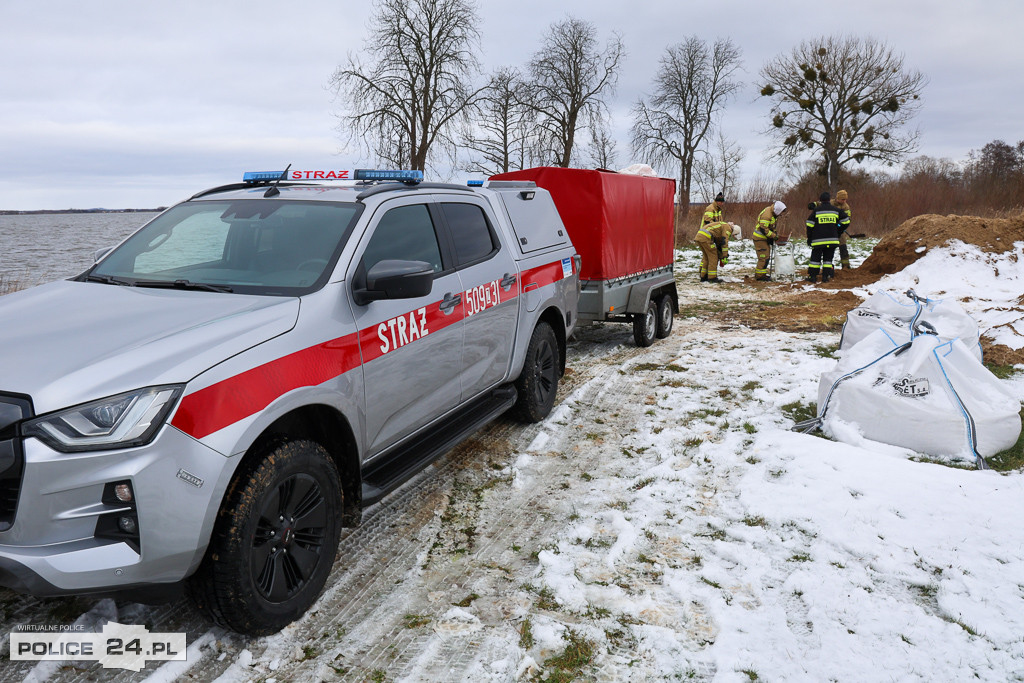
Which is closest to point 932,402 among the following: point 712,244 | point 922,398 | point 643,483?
point 922,398

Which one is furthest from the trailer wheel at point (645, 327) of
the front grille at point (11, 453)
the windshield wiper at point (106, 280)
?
the front grille at point (11, 453)

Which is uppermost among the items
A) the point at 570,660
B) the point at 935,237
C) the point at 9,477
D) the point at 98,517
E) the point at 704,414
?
the point at 935,237

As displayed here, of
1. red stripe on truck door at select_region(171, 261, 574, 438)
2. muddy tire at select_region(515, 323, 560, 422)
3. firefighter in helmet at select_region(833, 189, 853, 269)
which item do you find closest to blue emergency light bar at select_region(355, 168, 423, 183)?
red stripe on truck door at select_region(171, 261, 574, 438)

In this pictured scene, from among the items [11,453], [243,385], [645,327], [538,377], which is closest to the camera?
[11,453]

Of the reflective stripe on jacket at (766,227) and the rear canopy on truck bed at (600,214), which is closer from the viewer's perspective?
the rear canopy on truck bed at (600,214)

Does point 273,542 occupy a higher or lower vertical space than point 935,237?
lower

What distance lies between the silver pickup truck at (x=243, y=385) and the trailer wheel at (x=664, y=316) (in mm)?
5047

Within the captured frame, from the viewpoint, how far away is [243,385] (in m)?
2.56

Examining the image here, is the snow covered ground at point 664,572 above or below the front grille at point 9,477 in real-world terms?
below

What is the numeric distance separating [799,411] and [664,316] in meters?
3.77

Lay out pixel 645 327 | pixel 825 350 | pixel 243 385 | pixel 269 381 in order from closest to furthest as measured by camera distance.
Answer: pixel 243 385 → pixel 269 381 → pixel 825 350 → pixel 645 327

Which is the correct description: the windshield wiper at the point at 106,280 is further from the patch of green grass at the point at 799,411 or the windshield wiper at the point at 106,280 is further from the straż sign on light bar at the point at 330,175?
the patch of green grass at the point at 799,411

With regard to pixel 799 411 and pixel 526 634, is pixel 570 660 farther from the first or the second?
pixel 799 411

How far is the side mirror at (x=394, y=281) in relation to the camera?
318 cm
